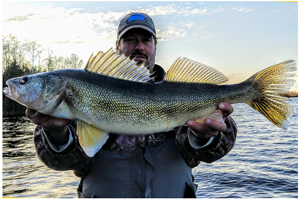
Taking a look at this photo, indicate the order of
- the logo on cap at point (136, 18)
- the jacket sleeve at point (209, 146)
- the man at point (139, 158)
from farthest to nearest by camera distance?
1. the logo on cap at point (136, 18)
2. the jacket sleeve at point (209, 146)
3. the man at point (139, 158)

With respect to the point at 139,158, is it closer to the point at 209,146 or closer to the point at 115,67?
the point at 209,146

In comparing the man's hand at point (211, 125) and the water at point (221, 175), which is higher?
the man's hand at point (211, 125)

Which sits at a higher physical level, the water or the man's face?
the man's face

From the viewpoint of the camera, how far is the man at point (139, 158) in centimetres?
287

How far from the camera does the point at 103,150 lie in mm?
3111

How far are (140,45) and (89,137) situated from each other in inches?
65.8

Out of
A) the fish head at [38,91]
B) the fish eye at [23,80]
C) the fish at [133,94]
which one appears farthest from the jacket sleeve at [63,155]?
the fish eye at [23,80]

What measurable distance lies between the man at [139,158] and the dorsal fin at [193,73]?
376 mm

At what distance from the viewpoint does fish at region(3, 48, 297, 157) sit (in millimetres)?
2496

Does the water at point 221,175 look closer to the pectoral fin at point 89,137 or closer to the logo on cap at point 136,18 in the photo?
the logo on cap at point 136,18

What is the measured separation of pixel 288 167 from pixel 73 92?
11.5 m

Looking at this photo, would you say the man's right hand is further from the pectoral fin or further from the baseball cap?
the baseball cap

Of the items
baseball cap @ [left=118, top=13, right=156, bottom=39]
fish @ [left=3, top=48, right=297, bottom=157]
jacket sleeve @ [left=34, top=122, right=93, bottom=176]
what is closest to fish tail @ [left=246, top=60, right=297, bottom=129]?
fish @ [left=3, top=48, right=297, bottom=157]

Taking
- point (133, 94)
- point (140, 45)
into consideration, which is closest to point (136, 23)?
point (140, 45)
